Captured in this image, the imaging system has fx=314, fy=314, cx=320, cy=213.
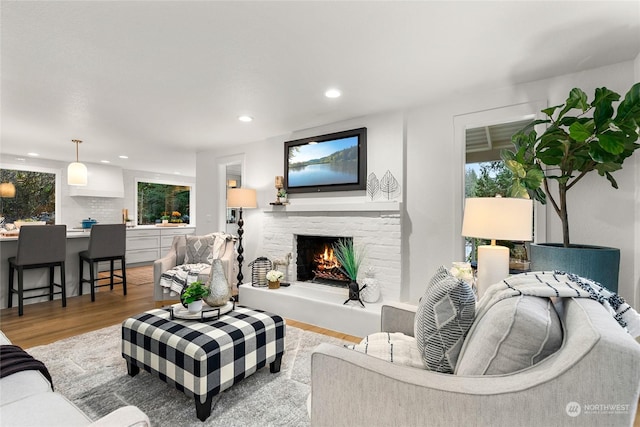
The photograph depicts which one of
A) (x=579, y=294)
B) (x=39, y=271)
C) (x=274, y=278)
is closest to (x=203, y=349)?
(x=579, y=294)

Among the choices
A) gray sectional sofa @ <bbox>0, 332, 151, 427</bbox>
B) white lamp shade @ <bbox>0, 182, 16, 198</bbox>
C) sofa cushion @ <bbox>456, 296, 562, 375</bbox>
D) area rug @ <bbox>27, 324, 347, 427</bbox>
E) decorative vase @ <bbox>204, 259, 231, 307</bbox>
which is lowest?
area rug @ <bbox>27, 324, 347, 427</bbox>

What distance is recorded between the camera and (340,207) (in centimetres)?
361

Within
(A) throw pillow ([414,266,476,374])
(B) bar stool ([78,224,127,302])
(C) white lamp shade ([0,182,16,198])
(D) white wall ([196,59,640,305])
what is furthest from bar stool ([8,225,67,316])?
(A) throw pillow ([414,266,476,374])

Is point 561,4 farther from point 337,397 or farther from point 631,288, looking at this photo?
point 337,397

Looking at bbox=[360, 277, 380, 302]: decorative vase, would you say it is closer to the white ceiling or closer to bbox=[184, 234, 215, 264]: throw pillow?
the white ceiling

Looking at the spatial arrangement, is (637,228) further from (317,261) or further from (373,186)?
(317,261)

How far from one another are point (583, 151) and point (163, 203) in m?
8.49

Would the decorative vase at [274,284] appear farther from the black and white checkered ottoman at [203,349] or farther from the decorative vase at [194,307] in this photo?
the decorative vase at [194,307]

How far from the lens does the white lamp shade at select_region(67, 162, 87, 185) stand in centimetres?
457

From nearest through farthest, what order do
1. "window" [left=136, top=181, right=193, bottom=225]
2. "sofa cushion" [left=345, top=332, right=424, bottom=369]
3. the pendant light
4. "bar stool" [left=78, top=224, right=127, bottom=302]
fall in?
"sofa cushion" [left=345, top=332, right=424, bottom=369]
"bar stool" [left=78, top=224, right=127, bottom=302]
the pendant light
"window" [left=136, top=181, right=193, bottom=225]

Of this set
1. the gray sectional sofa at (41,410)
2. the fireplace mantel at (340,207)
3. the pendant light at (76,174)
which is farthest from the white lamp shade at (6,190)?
the gray sectional sofa at (41,410)

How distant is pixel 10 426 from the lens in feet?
3.10

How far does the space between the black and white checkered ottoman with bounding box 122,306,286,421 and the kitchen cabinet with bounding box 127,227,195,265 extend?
207 inches

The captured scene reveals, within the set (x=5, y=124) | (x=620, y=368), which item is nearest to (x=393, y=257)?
(x=620, y=368)
